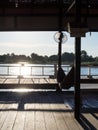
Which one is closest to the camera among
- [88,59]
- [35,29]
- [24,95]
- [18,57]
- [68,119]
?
[68,119]

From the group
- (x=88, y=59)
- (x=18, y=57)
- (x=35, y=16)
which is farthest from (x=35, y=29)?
(x=18, y=57)

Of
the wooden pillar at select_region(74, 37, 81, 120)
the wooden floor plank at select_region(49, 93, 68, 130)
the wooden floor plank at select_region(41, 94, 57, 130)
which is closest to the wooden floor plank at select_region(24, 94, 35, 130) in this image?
the wooden floor plank at select_region(41, 94, 57, 130)

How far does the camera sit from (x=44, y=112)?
27.6ft

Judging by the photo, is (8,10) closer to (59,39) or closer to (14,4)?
(14,4)

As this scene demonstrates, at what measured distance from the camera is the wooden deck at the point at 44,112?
23.2ft

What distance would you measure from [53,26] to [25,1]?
142 cm

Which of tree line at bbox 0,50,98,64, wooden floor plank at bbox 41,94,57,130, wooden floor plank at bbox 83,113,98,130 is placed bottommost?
wooden floor plank at bbox 83,113,98,130

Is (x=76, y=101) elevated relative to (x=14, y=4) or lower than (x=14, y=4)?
lower

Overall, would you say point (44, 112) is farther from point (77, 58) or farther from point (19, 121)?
point (77, 58)

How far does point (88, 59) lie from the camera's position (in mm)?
21469

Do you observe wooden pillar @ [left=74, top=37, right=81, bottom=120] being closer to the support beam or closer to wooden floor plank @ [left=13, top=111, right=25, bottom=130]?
the support beam

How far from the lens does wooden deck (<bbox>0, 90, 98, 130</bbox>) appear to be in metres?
7.06

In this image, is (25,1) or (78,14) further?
(25,1)

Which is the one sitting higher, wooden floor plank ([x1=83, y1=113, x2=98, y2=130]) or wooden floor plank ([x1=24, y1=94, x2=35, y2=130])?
wooden floor plank ([x1=24, y1=94, x2=35, y2=130])
